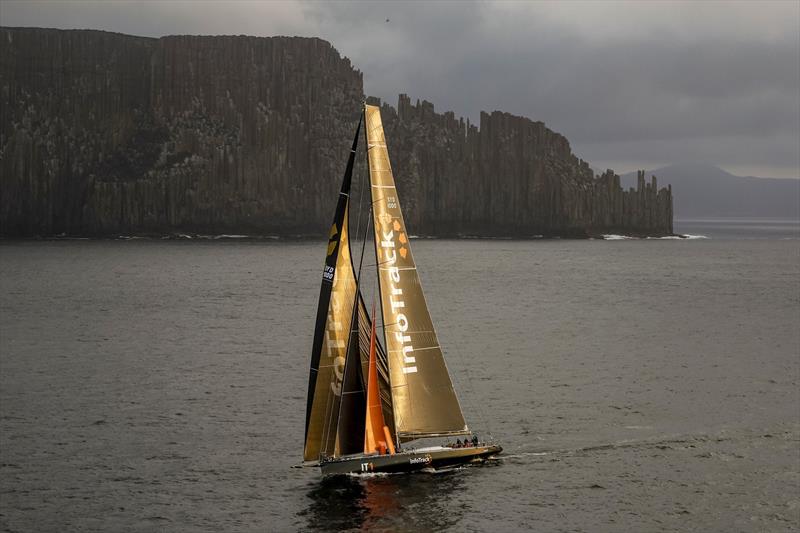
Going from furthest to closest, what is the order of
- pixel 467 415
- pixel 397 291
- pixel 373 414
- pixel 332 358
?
pixel 467 415
pixel 373 414
pixel 332 358
pixel 397 291

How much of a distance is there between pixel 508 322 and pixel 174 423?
158ft

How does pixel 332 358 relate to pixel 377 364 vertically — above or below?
above

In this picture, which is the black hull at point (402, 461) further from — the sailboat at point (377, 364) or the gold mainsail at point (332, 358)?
the gold mainsail at point (332, 358)

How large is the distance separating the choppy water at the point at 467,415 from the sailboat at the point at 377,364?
1.65 meters

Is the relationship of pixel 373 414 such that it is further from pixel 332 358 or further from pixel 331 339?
pixel 331 339

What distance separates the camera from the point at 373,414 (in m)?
36.7

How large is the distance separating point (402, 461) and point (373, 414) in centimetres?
209

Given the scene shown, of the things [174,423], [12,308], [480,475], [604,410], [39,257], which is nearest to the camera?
[480,475]

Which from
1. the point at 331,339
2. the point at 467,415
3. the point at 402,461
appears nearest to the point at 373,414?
the point at 402,461

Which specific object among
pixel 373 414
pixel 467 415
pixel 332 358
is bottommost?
pixel 467 415

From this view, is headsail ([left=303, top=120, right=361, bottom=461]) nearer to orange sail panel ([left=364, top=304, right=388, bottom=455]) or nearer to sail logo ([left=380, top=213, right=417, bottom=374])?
orange sail panel ([left=364, top=304, right=388, bottom=455])

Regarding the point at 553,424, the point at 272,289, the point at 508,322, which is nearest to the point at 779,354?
the point at 508,322

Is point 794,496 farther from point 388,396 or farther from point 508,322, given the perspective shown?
point 508,322

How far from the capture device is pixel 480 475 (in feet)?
131
